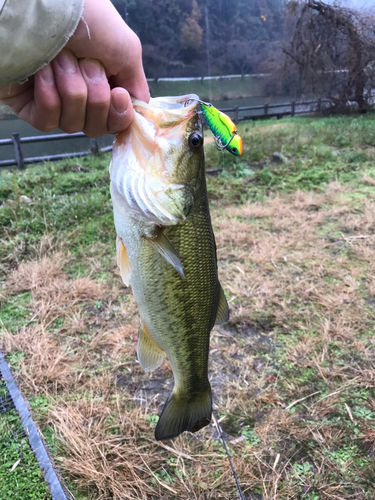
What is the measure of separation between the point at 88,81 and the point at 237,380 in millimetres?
2029

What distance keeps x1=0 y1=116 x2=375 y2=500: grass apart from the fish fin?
1.81 ft

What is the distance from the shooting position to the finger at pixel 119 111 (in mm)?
930

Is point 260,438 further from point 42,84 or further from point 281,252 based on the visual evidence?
point 281,252

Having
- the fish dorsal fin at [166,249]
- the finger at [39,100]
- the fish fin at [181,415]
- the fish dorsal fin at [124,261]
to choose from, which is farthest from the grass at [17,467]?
the finger at [39,100]

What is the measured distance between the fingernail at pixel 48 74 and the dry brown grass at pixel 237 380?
174cm

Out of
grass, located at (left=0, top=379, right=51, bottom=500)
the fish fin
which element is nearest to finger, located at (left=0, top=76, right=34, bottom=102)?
the fish fin

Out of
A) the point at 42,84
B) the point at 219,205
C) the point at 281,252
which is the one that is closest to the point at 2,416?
the point at 42,84

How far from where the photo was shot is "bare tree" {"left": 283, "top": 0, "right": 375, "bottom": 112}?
12070mm

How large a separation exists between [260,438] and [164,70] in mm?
14830

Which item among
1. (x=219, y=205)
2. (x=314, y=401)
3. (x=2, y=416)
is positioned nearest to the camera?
(x=2, y=416)

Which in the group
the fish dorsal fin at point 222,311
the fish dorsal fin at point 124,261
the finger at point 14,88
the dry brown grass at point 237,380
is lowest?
the dry brown grass at point 237,380

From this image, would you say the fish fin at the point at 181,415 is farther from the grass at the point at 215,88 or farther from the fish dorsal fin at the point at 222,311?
the grass at the point at 215,88

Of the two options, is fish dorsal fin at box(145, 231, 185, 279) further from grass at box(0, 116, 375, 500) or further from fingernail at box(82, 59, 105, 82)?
grass at box(0, 116, 375, 500)

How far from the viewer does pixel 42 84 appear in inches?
33.9
